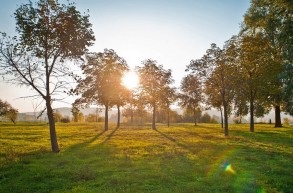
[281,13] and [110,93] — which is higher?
[281,13]

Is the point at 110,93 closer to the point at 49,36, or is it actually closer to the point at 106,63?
the point at 106,63

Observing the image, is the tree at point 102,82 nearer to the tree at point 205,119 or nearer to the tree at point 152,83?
the tree at point 152,83

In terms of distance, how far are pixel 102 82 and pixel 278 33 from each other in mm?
35608

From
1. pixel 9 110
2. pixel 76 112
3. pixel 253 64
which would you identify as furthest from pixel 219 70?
pixel 9 110

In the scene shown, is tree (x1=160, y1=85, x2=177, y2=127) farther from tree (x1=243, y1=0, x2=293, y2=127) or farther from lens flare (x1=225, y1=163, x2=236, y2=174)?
lens flare (x1=225, y1=163, x2=236, y2=174)

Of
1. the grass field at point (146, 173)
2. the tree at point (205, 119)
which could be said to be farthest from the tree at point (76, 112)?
the tree at point (205, 119)

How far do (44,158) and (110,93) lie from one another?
35.7m

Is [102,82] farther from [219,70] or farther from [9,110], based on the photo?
[9,110]

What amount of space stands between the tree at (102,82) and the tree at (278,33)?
2982 cm

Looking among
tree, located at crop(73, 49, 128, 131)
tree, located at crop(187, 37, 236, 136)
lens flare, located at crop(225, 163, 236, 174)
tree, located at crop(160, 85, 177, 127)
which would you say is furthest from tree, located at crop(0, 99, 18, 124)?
lens flare, located at crop(225, 163, 236, 174)

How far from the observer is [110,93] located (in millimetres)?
56750

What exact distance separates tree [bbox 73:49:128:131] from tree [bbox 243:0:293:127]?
97.8ft

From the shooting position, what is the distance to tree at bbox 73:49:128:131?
56594mm

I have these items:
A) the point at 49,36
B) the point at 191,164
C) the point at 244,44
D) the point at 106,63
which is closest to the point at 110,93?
the point at 106,63
